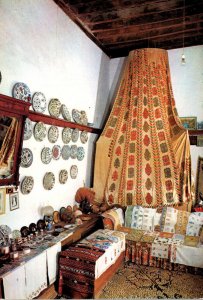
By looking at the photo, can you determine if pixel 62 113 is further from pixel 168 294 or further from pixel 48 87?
pixel 168 294

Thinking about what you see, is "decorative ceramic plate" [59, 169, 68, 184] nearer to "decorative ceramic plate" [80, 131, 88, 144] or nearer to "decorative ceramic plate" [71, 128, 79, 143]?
"decorative ceramic plate" [71, 128, 79, 143]

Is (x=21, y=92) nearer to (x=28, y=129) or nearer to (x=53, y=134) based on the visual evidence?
(x=28, y=129)

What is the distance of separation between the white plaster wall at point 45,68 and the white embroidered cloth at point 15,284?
0.64 metres

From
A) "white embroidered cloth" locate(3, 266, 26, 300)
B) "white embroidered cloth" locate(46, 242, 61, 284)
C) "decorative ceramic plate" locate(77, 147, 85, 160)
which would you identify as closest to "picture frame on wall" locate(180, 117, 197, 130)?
"decorative ceramic plate" locate(77, 147, 85, 160)

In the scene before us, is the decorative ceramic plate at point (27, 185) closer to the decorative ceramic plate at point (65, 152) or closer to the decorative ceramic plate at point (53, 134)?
the decorative ceramic plate at point (53, 134)

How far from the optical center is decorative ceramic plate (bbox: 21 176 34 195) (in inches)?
130

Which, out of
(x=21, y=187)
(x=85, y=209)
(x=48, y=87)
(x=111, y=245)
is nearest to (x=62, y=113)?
(x=48, y=87)

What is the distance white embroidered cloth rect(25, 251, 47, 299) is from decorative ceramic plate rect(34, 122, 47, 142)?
1.44 m

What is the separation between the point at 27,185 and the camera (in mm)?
3365

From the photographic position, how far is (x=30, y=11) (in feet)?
10.9

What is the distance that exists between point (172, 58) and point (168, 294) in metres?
4.34

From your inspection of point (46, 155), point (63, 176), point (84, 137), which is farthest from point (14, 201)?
point (84, 137)

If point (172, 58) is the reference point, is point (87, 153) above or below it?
below

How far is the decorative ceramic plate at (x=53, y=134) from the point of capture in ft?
12.5
